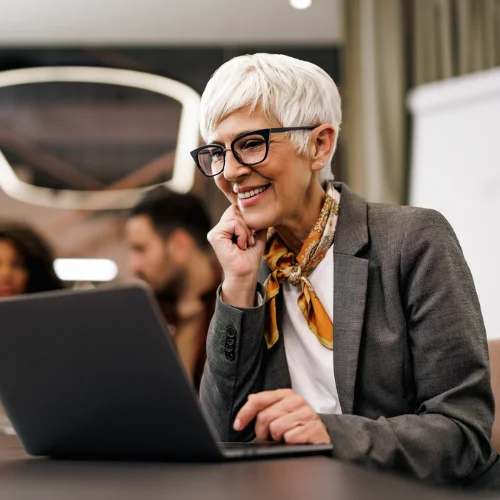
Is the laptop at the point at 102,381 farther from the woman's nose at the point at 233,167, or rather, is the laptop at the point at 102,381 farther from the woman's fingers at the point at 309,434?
the woman's nose at the point at 233,167

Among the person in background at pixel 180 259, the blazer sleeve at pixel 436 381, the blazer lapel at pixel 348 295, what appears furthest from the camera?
the person in background at pixel 180 259

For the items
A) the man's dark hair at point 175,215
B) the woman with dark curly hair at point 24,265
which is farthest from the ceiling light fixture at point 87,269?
the woman with dark curly hair at point 24,265

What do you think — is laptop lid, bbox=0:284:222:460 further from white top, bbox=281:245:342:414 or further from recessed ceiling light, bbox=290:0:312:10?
recessed ceiling light, bbox=290:0:312:10

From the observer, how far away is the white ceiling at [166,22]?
179 inches

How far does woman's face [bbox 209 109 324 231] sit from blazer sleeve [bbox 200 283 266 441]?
0.52 feet

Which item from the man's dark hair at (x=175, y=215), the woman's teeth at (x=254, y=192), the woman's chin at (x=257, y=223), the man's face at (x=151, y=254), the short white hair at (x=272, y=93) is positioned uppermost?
the short white hair at (x=272, y=93)

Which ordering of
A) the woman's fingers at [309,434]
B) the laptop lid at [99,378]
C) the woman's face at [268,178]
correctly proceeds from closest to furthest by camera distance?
the laptop lid at [99,378]
the woman's fingers at [309,434]
the woman's face at [268,178]

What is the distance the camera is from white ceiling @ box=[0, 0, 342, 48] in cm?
455

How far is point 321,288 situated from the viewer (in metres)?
1.51

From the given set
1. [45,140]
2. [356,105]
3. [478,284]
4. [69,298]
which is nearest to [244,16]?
[356,105]

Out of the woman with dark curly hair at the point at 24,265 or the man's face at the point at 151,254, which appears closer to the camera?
the woman with dark curly hair at the point at 24,265

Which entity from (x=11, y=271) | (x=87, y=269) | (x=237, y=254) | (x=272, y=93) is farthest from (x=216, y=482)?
(x=87, y=269)

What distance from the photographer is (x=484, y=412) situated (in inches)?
49.3

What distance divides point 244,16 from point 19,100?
5.12ft
